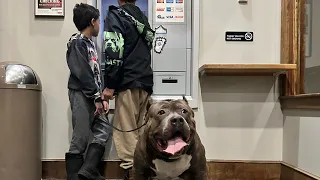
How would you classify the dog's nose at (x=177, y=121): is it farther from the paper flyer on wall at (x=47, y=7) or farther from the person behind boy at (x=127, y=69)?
the paper flyer on wall at (x=47, y=7)

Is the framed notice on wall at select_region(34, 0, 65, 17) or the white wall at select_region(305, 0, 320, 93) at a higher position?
the framed notice on wall at select_region(34, 0, 65, 17)

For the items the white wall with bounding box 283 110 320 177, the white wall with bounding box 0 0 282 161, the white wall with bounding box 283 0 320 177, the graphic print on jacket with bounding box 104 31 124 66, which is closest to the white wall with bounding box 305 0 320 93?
the white wall with bounding box 283 0 320 177

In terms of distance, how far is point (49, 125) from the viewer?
11.3 ft

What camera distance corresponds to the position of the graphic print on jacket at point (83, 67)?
2922 millimetres

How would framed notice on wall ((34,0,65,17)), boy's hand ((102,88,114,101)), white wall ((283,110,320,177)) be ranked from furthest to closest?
framed notice on wall ((34,0,65,17)) → boy's hand ((102,88,114,101)) → white wall ((283,110,320,177))

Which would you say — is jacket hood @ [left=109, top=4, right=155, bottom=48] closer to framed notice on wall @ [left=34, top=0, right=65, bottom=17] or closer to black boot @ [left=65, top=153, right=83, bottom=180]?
framed notice on wall @ [left=34, top=0, right=65, bottom=17]

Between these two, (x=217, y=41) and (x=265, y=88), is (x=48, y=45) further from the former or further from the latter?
(x=265, y=88)

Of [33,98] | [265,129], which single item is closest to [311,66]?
[265,129]

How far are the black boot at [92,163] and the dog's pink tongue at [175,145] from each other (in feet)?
3.27

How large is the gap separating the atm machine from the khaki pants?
386 mm

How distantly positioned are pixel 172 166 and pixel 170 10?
1.64 meters

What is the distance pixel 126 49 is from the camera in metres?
3.04

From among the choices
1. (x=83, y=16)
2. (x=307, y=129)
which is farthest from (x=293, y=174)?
(x=83, y=16)

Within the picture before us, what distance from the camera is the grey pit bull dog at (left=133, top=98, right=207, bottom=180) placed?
2164mm
